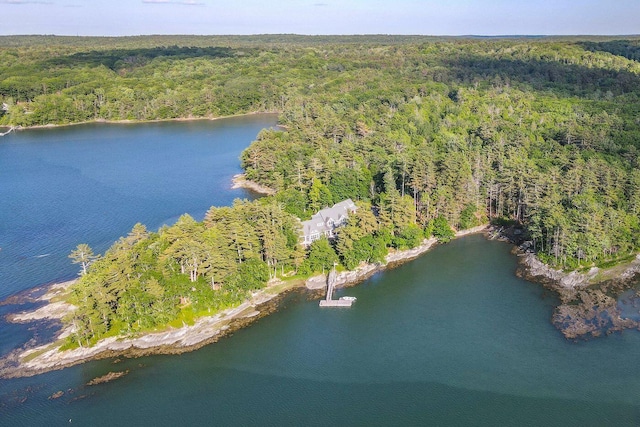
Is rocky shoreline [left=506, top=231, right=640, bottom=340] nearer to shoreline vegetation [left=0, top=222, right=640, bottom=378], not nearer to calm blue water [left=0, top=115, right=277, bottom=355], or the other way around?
shoreline vegetation [left=0, top=222, right=640, bottom=378]

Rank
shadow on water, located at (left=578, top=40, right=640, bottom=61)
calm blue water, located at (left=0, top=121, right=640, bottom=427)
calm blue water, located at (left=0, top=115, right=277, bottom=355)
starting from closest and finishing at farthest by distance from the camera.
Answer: calm blue water, located at (left=0, top=121, right=640, bottom=427), calm blue water, located at (left=0, top=115, right=277, bottom=355), shadow on water, located at (left=578, top=40, right=640, bottom=61)

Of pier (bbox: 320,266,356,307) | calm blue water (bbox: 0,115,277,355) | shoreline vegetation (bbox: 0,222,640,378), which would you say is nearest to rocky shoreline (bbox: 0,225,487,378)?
shoreline vegetation (bbox: 0,222,640,378)

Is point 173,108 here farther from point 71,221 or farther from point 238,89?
point 71,221

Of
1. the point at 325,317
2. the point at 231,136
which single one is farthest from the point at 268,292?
the point at 231,136

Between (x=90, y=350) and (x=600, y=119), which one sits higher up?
(x=600, y=119)

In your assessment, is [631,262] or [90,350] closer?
[90,350]

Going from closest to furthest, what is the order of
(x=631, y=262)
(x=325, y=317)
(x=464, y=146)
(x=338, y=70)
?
(x=325, y=317) → (x=631, y=262) → (x=464, y=146) → (x=338, y=70)

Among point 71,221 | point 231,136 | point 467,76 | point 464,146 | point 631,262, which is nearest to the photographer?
point 631,262

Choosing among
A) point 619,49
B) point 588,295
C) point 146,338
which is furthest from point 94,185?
point 619,49
